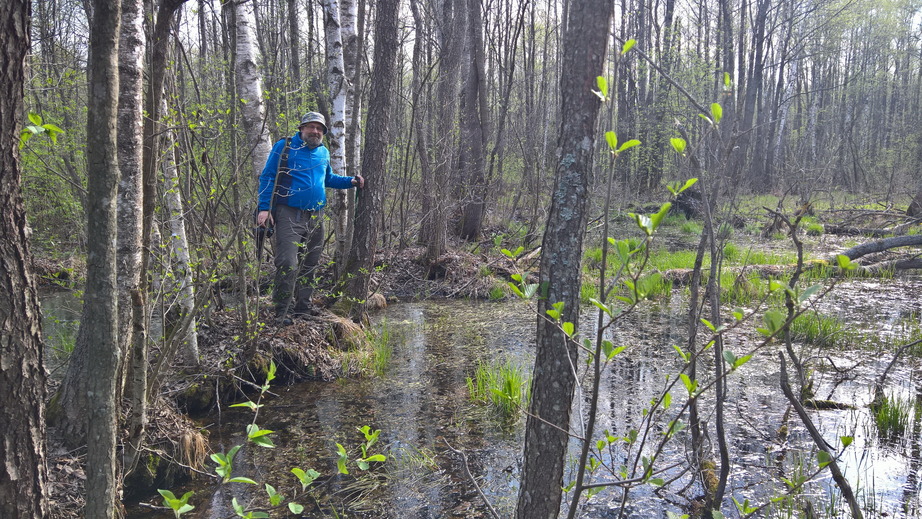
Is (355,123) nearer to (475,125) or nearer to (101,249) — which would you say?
(475,125)

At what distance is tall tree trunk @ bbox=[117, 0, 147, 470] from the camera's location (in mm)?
2184

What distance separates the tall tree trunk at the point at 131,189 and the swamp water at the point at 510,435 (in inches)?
41.5

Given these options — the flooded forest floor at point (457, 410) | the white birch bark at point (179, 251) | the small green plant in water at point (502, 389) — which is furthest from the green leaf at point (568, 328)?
the white birch bark at point (179, 251)

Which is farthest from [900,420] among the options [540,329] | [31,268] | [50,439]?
[50,439]

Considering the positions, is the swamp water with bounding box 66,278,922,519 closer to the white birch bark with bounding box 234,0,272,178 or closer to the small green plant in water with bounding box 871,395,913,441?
the small green plant in water with bounding box 871,395,913,441

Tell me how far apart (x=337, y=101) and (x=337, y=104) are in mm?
33

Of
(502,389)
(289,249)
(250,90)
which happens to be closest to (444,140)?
(250,90)

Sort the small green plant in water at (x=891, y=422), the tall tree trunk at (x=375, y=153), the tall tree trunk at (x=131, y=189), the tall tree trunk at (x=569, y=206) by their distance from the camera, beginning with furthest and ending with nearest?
the tall tree trunk at (x=375, y=153) → the small green plant in water at (x=891, y=422) → the tall tree trunk at (x=131, y=189) → the tall tree trunk at (x=569, y=206)

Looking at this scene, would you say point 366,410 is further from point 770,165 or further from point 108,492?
point 770,165

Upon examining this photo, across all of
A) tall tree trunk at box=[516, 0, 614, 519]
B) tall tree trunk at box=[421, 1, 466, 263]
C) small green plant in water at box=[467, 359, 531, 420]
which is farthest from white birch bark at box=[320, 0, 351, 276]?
tall tree trunk at box=[516, 0, 614, 519]

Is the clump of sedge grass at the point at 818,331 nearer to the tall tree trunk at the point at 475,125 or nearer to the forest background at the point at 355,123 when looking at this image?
the forest background at the point at 355,123

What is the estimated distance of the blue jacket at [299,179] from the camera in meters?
4.72

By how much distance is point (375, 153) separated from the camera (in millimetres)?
5781

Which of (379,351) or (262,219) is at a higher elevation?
(262,219)
